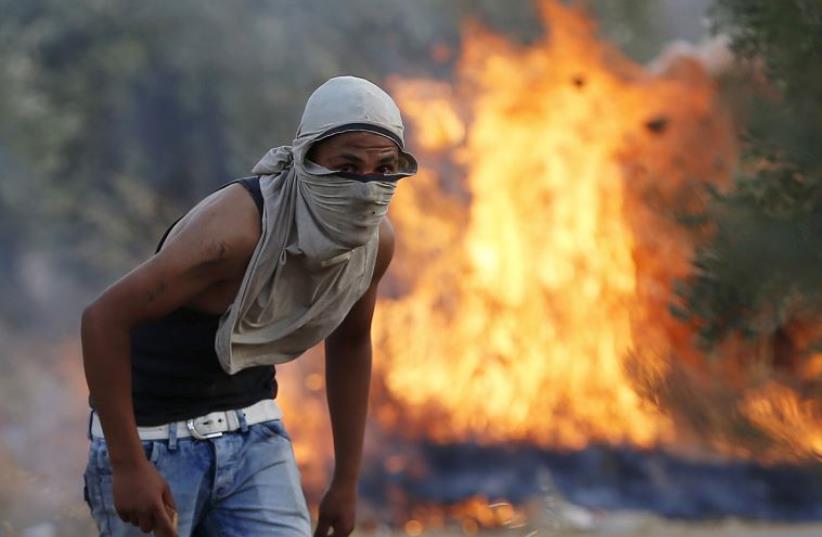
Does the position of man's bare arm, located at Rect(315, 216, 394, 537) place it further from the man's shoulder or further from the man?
the man's shoulder

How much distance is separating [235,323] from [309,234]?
0.28 meters

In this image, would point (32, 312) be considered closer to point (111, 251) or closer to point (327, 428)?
point (111, 251)

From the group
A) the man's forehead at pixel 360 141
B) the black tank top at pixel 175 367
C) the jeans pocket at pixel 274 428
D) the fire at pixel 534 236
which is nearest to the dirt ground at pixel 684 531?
the fire at pixel 534 236

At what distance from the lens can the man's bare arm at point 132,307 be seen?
3.49 m

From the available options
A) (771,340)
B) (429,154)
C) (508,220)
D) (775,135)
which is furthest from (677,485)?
(775,135)

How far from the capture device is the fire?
11.0 m

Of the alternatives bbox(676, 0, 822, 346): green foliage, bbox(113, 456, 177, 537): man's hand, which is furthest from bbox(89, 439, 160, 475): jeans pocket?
bbox(676, 0, 822, 346): green foliage

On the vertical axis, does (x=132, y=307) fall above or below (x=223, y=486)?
above

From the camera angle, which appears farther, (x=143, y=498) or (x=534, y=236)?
(x=534, y=236)

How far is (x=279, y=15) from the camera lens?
13.4 meters

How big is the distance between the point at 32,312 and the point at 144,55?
2.79 metres

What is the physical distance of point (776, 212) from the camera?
4.35 m

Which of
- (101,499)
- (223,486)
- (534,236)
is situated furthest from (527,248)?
(101,499)

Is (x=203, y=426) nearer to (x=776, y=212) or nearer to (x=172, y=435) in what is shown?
(x=172, y=435)
